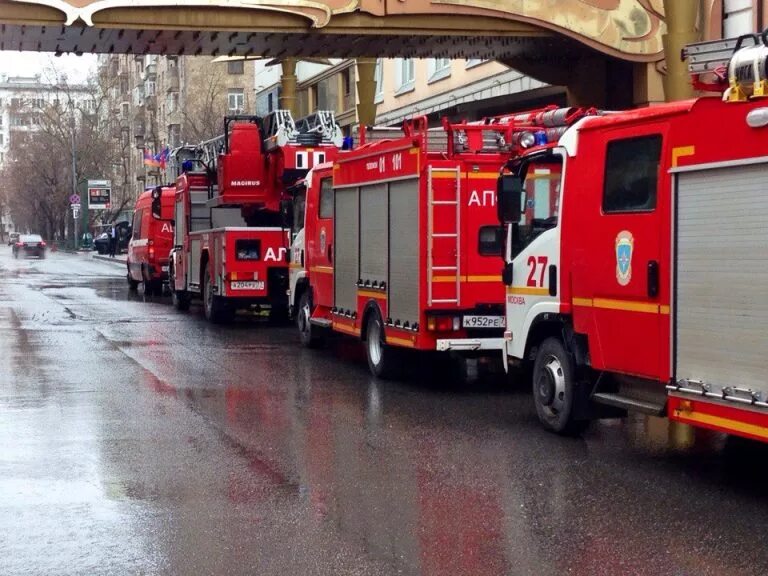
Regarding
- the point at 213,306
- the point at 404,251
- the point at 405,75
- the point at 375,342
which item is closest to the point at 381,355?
the point at 375,342

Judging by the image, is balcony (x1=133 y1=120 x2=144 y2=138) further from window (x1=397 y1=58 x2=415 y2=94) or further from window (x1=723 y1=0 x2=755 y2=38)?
window (x1=723 y1=0 x2=755 y2=38)

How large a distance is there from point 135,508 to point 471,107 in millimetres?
24924

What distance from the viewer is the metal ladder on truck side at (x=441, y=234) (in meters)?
12.9

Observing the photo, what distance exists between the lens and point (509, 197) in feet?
35.4

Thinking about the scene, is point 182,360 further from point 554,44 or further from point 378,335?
point 554,44

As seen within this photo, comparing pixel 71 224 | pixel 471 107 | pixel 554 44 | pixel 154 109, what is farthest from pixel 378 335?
pixel 71 224

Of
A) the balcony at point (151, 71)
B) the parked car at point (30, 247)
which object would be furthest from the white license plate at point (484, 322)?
the balcony at point (151, 71)

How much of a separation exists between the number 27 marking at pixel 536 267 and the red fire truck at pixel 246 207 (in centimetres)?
1086

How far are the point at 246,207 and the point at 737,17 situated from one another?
9313mm

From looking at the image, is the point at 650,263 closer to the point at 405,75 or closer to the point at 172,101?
the point at 405,75

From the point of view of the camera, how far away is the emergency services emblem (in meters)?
9.06

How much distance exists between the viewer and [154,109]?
303 feet

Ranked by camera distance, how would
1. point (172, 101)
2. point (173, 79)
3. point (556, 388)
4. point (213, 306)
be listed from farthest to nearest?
point (172, 101) < point (173, 79) < point (213, 306) < point (556, 388)

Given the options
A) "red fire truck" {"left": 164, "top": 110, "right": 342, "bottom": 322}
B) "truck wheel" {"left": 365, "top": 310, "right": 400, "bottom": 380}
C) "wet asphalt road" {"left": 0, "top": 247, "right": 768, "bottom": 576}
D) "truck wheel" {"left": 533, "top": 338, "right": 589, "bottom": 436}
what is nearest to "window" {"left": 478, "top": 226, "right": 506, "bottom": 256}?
"wet asphalt road" {"left": 0, "top": 247, "right": 768, "bottom": 576}
